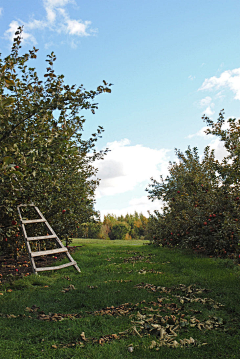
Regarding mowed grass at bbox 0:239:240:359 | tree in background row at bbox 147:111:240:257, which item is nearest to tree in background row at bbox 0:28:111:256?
mowed grass at bbox 0:239:240:359

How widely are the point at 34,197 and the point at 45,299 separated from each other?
10.6 ft

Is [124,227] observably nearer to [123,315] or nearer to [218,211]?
[218,211]

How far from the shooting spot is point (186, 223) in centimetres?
992

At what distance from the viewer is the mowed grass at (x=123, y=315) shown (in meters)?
3.00

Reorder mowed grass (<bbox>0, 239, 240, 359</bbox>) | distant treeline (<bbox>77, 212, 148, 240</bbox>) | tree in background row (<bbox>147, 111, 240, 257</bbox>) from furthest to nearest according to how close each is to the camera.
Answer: distant treeline (<bbox>77, 212, 148, 240</bbox>) < tree in background row (<bbox>147, 111, 240, 257</bbox>) < mowed grass (<bbox>0, 239, 240, 359</bbox>)

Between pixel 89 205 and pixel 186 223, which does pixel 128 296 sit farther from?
pixel 89 205

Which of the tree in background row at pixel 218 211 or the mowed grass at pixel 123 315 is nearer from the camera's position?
the mowed grass at pixel 123 315

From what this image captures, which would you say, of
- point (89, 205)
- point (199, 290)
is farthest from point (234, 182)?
point (89, 205)

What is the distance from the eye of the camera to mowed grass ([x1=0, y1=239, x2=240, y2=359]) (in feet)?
9.85

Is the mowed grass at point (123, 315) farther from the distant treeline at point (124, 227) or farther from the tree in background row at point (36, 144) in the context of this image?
the distant treeline at point (124, 227)

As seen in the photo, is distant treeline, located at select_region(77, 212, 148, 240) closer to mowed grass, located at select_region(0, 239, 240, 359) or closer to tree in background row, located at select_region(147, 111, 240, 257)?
tree in background row, located at select_region(147, 111, 240, 257)

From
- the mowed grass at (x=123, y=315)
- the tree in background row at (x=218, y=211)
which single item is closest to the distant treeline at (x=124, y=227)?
the tree in background row at (x=218, y=211)

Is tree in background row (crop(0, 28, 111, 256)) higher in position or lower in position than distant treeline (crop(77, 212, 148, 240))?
higher

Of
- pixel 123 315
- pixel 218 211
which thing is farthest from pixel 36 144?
pixel 218 211
